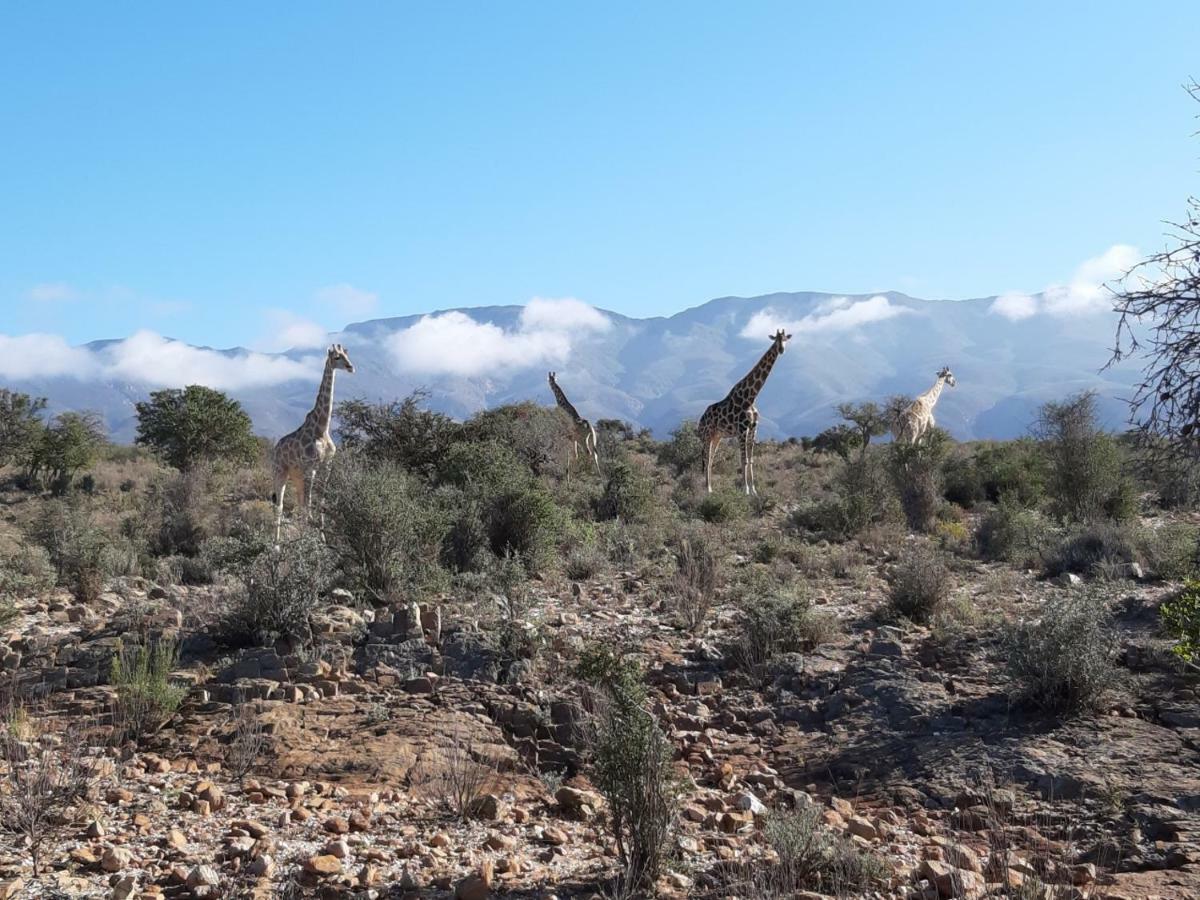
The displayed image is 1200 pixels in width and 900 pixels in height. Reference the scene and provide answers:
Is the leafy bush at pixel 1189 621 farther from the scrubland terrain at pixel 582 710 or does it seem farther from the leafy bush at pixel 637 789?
the leafy bush at pixel 637 789

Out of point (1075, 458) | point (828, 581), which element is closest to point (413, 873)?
point (828, 581)

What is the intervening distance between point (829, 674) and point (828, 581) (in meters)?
3.92

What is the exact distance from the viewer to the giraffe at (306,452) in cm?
1457

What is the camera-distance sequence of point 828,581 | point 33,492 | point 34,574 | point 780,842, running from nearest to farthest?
point 780,842
point 34,574
point 828,581
point 33,492

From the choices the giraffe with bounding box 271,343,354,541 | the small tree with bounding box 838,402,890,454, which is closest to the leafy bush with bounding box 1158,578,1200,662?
the giraffe with bounding box 271,343,354,541

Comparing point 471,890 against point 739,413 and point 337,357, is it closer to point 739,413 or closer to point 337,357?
point 337,357

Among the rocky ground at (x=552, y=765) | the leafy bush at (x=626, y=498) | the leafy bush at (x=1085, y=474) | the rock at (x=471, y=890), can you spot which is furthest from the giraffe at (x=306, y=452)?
the leafy bush at (x=1085, y=474)

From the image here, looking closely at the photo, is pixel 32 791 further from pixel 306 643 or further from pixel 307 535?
pixel 307 535

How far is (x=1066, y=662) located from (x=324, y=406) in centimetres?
1195

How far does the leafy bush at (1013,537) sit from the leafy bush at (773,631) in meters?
5.03

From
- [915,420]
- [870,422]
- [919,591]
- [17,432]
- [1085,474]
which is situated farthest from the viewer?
[870,422]

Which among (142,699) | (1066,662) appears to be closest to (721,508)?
(1066,662)

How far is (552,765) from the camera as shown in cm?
619

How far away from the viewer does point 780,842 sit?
4355 mm
